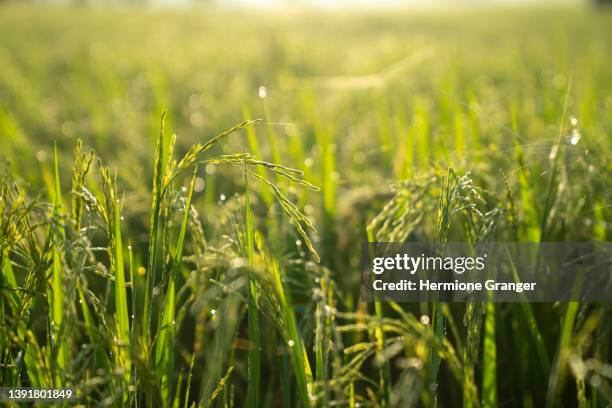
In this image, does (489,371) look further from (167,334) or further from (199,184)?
(199,184)

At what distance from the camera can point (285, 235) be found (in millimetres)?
1213

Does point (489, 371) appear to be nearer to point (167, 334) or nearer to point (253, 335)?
point (253, 335)

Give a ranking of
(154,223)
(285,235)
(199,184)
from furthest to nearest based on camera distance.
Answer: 1. (199,184)
2. (285,235)
3. (154,223)

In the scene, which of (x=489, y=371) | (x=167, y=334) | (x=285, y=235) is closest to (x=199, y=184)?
(x=285, y=235)

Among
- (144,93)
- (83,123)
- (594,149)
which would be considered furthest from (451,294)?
(144,93)

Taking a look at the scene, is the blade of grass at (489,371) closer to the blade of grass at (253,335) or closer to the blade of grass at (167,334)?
the blade of grass at (253,335)

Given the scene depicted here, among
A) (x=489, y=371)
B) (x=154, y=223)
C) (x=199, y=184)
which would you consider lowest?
(x=489, y=371)

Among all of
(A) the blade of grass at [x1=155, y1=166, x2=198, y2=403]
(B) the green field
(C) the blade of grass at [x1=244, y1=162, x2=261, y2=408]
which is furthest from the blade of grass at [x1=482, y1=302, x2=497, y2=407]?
(A) the blade of grass at [x1=155, y1=166, x2=198, y2=403]

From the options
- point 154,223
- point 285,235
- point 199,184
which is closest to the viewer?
point 154,223

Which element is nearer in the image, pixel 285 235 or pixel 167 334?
pixel 167 334

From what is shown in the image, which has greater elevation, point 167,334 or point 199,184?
point 199,184

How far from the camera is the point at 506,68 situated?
12.7ft

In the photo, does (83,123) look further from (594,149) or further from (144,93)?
(594,149)

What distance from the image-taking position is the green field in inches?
28.4
